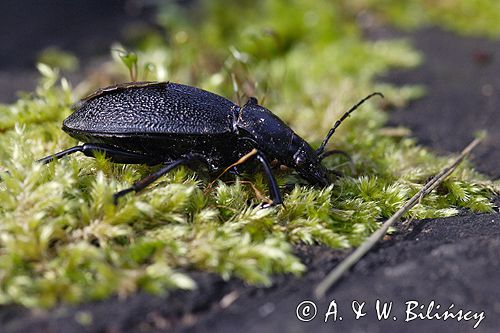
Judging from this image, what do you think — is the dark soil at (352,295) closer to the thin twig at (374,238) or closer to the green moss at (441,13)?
the thin twig at (374,238)

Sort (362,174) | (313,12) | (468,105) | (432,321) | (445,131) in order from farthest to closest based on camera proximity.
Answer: (313,12), (468,105), (445,131), (362,174), (432,321)

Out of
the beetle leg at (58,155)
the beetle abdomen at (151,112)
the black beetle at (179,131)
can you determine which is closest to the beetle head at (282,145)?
the black beetle at (179,131)

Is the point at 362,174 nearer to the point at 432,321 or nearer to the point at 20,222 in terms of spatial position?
the point at 432,321

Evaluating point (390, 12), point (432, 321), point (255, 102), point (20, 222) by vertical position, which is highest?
point (390, 12)

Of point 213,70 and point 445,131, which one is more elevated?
point 213,70

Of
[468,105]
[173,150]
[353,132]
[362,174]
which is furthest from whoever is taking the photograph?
[468,105]

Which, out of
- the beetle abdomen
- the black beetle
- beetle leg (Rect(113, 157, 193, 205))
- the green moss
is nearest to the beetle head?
the black beetle

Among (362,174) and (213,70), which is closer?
(362,174)

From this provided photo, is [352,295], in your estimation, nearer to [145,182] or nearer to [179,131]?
[145,182]

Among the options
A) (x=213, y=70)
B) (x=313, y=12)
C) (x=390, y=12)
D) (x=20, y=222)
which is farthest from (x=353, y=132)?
(x=390, y=12)
